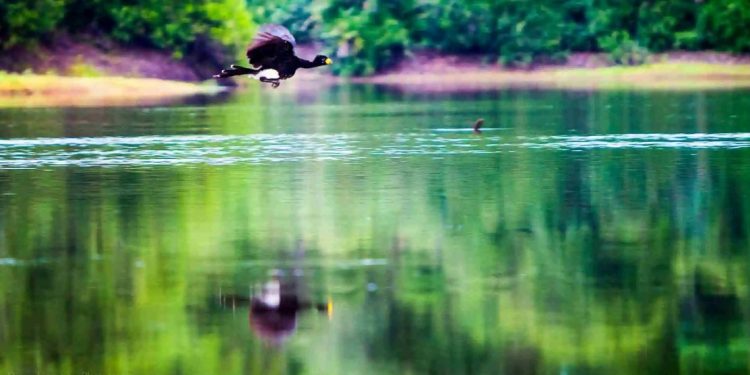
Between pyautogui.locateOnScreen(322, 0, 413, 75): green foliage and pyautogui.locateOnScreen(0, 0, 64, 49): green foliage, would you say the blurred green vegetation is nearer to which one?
pyautogui.locateOnScreen(322, 0, 413, 75): green foliage

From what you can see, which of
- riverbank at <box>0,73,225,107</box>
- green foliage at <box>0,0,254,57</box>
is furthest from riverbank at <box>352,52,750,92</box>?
riverbank at <box>0,73,225,107</box>

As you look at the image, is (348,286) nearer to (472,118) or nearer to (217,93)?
(472,118)

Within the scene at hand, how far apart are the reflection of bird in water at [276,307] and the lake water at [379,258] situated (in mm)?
30

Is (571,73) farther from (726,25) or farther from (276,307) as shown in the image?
(276,307)

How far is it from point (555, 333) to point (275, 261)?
4.04 m

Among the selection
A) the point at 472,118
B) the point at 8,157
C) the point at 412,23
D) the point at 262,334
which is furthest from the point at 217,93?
the point at 262,334

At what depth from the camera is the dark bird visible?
21.1m

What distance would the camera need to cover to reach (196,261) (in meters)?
14.8

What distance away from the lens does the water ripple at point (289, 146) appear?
27719 millimetres

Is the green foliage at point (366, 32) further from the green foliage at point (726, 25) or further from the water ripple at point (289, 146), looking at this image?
the water ripple at point (289, 146)

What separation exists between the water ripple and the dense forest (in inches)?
1653

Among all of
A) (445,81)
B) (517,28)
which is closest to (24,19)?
(445,81)

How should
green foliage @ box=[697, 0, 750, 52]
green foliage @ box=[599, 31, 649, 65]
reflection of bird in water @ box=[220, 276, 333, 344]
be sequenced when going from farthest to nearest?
1. green foliage @ box=[599, 31, 649, 65]
2. green foliage @ box=[697, 0, 750, 52]
3. reflection of bird in water @ box=[220, 276, 333, 344]

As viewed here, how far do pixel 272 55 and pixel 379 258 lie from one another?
26.1ft
